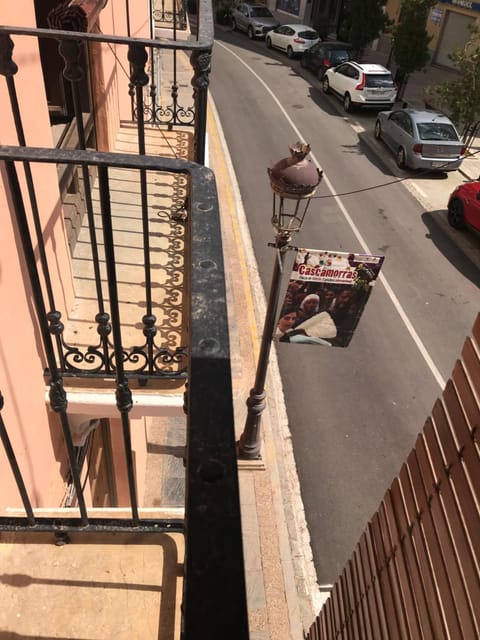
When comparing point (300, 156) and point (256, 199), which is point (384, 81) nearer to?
point (256, 199)

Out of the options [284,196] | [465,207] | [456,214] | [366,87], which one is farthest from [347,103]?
Result: [284,196]

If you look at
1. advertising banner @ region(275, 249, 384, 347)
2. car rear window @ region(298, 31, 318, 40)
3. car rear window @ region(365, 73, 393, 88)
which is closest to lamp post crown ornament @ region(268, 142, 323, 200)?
advertising banner @ region(275, 249, 384, 347)

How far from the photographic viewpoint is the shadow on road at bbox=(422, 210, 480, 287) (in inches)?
485

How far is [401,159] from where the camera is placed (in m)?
16.1

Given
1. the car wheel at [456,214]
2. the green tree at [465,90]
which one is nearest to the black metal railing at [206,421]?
the car wheel at [456,214]

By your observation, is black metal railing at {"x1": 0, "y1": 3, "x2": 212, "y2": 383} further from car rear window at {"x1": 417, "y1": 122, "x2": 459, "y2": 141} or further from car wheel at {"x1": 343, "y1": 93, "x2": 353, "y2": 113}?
car wheel at {"x1": 343, "y1": 93, "x2": 353, "y2": 113}

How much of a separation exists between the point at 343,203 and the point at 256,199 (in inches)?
96.3

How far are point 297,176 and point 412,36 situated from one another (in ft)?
60.2

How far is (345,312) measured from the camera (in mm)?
6570

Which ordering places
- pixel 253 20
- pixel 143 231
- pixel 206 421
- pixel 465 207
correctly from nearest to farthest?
pixel 206 421, pixel 143 231, pixel 465 207, pixel 253 20

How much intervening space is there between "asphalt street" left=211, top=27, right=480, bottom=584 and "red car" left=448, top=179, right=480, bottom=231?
37 centimetres

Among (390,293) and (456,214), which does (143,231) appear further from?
(456,214)

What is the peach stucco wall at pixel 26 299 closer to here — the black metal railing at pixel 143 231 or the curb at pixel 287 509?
the black metal railing at pixel 143 231

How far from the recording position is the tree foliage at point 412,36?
61.6ft
